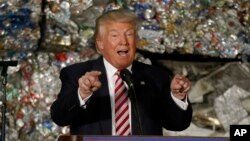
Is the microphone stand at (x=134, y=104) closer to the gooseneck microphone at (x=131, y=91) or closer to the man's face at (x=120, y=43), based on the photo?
the gooseneck microphone at (x=131, y=91)

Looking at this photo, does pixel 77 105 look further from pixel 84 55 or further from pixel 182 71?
pixel 182 71

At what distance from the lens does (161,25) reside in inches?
156

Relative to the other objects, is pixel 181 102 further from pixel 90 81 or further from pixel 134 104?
pixel 90 81

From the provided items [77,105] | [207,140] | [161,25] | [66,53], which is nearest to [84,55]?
[66,53]

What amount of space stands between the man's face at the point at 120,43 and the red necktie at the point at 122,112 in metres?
0.08

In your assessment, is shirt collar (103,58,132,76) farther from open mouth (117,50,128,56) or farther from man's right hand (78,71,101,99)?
man's right hand (78,71,101,99)

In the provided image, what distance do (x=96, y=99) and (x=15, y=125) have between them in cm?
Answer: 130

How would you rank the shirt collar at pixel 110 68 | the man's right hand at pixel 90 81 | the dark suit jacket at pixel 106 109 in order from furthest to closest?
1. the shirt collar at pixel 110 68
2. the dark suit jacket at pixel 106 109
3. the man's right hand at pixel 90 81

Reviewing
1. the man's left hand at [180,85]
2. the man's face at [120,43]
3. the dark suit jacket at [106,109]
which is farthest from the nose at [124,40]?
the man's left hand at [180,85]

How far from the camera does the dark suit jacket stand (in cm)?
244

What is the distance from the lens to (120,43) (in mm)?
2502

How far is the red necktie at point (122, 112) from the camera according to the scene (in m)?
2.48

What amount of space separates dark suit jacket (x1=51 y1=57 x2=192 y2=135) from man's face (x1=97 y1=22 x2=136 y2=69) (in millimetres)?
78

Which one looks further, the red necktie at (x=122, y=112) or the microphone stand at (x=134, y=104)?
the red necktie at (x=122, y=112)
